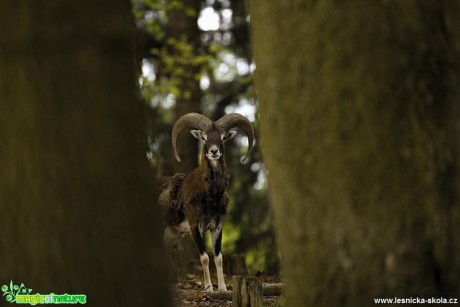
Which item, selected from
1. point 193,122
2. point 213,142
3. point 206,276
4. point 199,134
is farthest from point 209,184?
point 206,276

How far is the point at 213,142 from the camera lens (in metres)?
12.6

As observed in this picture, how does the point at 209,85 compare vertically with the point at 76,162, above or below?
above

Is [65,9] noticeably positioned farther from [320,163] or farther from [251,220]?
[251,220]

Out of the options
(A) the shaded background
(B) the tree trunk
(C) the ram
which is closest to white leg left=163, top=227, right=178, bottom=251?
(C) the ram

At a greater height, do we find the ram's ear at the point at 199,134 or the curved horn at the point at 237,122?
the curved horn at the point at 237,122

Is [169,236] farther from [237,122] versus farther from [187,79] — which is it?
[187,79]

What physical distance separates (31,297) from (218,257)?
740cm

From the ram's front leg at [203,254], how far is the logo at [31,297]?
6552 mm

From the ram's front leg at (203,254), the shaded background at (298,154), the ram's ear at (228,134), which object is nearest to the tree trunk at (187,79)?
the ram's ear at (228,134)

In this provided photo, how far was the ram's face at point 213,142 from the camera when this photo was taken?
1252cm

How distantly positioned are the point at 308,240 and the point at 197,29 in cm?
1485

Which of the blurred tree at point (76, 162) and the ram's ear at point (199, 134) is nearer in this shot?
the blurred tree at point (76, 162)

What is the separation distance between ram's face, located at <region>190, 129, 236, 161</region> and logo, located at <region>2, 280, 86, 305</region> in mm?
7661

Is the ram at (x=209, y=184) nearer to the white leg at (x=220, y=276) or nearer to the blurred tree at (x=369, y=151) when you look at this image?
the white leg at (x=220, y=276)
